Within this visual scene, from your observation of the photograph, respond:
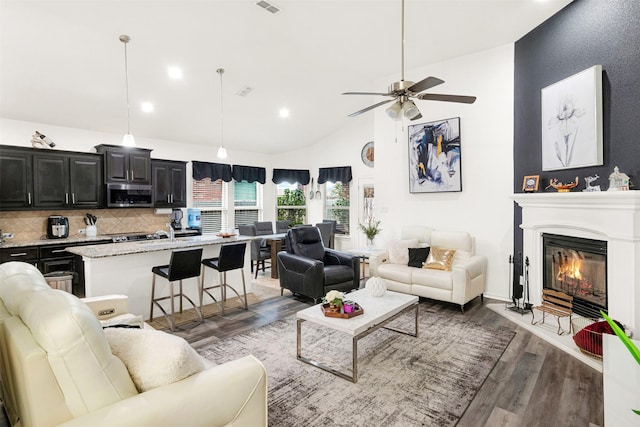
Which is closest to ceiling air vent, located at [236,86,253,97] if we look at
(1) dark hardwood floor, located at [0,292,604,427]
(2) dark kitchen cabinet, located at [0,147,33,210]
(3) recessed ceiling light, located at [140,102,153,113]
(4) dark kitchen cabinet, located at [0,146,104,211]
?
(3) recessed ceiling light, located at [140,102,153,113]

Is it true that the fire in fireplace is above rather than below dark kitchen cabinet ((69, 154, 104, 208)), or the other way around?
below

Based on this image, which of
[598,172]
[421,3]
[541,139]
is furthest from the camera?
[541,139]

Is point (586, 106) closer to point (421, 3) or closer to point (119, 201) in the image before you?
point (421, 3)

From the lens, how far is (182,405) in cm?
128

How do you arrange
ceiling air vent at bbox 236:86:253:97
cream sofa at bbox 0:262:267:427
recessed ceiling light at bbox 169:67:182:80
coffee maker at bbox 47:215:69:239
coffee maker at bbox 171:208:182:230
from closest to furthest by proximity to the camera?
cream sofa at bbox 0:262:267:427 → recessed ceiling light at bbox 169:67:182:80 → coffee maker at bbox 47:215:69:239 → ceiling air vent at bbox 236:86:253:97 → coffee maker at bbox 171:208:182:230

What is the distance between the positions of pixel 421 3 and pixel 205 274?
4.17 m

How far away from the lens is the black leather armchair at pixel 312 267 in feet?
14.1

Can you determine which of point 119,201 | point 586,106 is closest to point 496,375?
point 586,106

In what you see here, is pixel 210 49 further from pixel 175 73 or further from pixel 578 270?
pixel 578 270

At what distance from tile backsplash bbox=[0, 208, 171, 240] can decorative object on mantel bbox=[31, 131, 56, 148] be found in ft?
3.31

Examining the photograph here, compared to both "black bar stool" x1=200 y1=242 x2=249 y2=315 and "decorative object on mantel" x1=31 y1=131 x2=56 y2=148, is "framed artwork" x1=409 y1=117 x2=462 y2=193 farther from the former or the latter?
"decorative object on mantel" x1=31 y1=131 x2=56 y2=148

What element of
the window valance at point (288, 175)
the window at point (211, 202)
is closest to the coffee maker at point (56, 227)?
the window at point (211, 202)

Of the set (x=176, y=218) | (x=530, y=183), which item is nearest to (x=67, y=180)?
(x=176, y=218)

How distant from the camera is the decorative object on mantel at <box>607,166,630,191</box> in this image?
2.87 meters
